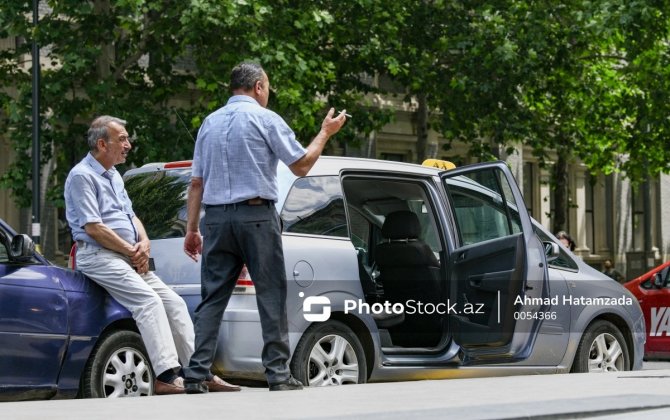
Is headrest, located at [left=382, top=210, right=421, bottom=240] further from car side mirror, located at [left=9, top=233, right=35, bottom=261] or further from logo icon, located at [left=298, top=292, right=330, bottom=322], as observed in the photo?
car side mirror, located at [left=9, top=233, right=35, bottom=261]

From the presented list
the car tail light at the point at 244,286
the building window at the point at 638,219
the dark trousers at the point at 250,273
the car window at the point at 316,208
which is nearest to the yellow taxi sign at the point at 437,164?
the car window at the point at 316,208

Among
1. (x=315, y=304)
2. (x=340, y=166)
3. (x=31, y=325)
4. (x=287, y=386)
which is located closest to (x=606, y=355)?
(x=340, y=166)

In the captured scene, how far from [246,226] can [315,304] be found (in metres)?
1.76

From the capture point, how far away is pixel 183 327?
10055mm

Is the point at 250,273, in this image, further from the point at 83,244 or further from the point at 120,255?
the point at 83,244

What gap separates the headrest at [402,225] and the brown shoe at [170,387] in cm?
296

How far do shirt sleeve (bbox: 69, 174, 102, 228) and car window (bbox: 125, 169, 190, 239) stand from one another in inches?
39.3

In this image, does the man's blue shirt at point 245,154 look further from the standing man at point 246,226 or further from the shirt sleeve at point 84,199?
the shirt sleeve at point 84,199

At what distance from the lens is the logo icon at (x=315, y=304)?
10.5 meters

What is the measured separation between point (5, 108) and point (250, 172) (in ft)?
53.7

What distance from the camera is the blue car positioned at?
943 cm

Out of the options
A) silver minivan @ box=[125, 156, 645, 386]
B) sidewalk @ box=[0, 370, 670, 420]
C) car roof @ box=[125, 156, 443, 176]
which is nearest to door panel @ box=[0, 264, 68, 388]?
sidewalk @ box=[0, 370, 670, 420]

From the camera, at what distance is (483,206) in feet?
38.9

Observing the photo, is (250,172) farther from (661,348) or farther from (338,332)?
(661,348)
